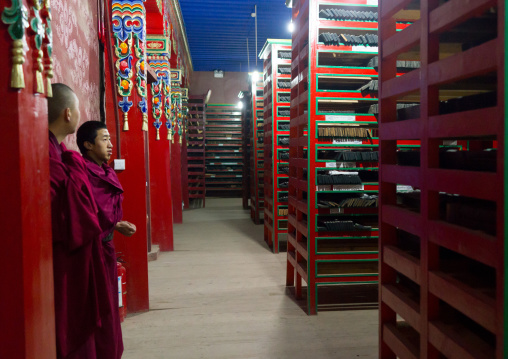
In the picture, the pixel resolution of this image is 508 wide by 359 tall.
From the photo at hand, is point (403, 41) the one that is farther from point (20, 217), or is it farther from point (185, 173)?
point (185, 173)

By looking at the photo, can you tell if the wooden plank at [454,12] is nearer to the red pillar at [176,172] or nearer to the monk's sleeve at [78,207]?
the monk's sleeve at [78,207]

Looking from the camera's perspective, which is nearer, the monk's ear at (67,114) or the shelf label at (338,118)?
the monk's ear at (67,114)

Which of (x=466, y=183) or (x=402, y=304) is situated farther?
(x=402, y=304)

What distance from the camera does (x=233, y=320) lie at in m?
3.62

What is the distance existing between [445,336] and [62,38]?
271cm

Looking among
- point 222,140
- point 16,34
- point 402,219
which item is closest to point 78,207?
point 16,34

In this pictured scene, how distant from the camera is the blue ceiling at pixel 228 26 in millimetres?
9602

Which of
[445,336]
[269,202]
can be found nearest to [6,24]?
[445,336]

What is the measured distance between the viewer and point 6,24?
1.37m

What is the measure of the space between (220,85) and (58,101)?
1419 centimetres

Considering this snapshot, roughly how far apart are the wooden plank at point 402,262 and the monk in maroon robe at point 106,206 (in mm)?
1407

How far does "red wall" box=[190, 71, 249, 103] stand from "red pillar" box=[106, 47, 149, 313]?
478 inches

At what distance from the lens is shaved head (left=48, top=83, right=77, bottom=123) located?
2.02m

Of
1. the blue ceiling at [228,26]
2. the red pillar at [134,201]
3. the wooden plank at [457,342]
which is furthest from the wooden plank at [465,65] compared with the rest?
the blue ceiling at [228,26]
